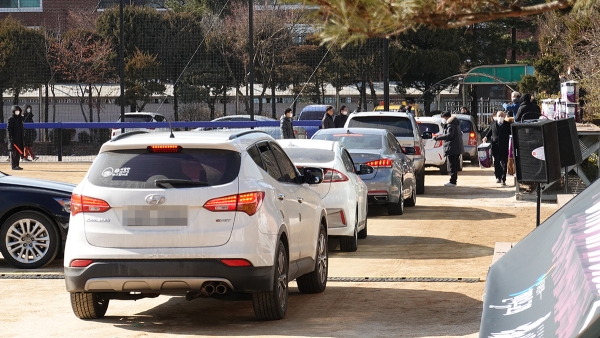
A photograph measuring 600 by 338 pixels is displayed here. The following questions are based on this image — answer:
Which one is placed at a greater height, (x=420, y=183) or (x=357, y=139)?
(x=357, y=139)

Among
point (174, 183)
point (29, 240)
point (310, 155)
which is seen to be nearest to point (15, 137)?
point (310, 155)

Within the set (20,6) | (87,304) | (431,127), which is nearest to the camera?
(87,304)

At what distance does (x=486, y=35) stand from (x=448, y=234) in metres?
43.1

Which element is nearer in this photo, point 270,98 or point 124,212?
point 124,212

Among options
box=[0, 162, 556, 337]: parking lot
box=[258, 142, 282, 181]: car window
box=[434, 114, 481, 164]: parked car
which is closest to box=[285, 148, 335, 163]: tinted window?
box=[0, 162, 556, 337]: parking lot

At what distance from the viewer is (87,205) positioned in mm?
8359

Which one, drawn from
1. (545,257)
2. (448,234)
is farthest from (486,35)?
(545,257)

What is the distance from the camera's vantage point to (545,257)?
517 cm

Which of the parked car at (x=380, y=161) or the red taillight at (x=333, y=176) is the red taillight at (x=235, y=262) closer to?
the red taillight at (x=333, y=176)

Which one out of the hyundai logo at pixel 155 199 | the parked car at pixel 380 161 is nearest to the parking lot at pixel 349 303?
the hyundai logo at pixel 155 199

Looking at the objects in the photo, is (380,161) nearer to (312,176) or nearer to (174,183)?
(312,176)

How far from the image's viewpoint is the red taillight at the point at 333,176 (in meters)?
13.6

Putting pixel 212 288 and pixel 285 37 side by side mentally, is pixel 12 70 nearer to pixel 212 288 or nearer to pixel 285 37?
pixel 285 37

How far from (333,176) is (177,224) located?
5.61 meters
